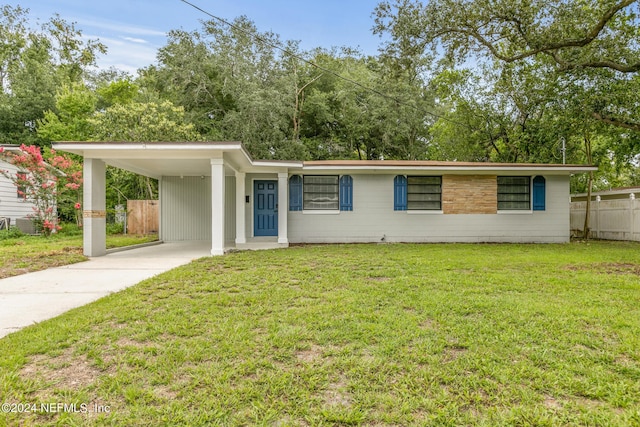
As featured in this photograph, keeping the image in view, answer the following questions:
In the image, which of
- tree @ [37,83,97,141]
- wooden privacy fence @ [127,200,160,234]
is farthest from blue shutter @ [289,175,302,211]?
tree @ [37,83,97,141]

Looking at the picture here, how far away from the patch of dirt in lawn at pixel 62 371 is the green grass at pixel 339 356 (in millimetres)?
11


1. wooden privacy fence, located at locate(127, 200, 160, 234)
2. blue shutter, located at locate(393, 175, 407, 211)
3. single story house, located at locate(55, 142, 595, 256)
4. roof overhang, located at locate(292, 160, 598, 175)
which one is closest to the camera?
roof overhang, located at locate(292, 160, 598, 175)

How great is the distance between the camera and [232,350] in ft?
7.89

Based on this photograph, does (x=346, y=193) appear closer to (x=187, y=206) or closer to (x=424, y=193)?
(x=424, y=193)

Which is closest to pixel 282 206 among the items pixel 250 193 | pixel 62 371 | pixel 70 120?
pixel 250 193

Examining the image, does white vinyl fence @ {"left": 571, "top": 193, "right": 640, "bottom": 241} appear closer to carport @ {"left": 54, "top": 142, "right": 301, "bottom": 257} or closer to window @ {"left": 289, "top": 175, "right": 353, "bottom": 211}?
window @ {"left": 289, "top": 175, "right": 353, "bottom": 211}

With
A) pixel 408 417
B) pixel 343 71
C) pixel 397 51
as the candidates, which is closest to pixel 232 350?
pixel 408 417

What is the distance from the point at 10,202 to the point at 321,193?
11317 millimetres

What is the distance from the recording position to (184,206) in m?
10.7

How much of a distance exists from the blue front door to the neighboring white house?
832cm

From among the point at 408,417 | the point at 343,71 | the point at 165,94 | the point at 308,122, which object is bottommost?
the point at 408,417

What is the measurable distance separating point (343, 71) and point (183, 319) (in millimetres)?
Answer: 17907

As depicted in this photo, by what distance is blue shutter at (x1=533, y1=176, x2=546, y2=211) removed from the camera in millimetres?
9773

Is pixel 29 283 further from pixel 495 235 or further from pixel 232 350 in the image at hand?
pixel 495 235
